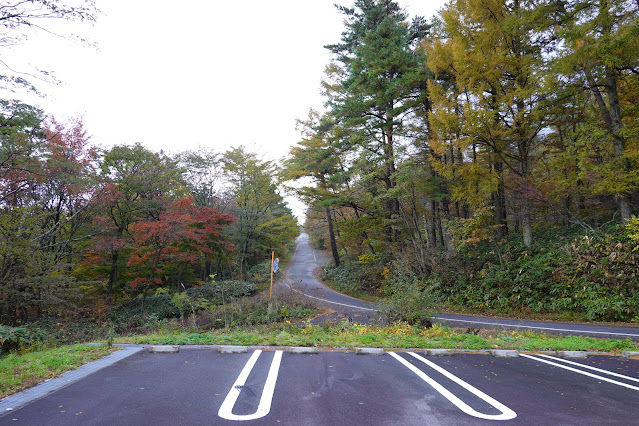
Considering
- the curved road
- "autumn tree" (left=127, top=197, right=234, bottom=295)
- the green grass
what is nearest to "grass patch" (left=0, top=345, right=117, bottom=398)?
the green grass

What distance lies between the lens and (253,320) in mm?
11211

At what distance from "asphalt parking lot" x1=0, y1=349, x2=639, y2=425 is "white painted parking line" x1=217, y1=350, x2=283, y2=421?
0.04 feet

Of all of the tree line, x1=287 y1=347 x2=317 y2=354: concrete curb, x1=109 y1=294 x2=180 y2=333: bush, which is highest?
the tree line

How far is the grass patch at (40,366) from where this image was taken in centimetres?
375

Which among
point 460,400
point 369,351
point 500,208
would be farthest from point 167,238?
point 500,208

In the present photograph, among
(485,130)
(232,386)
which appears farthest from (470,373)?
(485,130)

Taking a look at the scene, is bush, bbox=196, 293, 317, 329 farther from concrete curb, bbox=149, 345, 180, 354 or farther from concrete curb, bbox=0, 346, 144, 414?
concrete curb, bbox=0, 346, 144, 414

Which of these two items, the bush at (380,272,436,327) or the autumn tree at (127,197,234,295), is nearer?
the bush at (380,272,436,327)

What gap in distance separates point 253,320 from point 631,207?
14094 millimetres

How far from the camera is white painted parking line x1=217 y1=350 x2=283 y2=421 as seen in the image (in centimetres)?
301

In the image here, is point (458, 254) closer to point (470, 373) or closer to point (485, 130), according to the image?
point (485, 130)

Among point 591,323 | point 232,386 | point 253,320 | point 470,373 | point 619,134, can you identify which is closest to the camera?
point 232,386

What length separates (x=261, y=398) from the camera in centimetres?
345

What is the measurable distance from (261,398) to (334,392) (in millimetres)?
875
